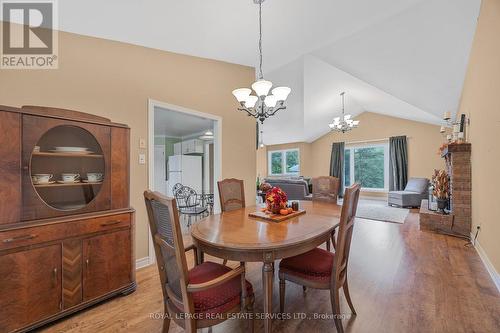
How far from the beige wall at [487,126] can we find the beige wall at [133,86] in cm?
313

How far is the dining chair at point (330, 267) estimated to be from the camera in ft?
4.95

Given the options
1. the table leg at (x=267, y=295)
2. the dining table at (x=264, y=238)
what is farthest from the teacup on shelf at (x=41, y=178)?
the table leg at (x=267, y=295)

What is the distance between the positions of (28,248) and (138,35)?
225cm

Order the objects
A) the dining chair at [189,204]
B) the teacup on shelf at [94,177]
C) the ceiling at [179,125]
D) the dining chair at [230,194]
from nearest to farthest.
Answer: the teacup on shelf at [94,177] → the dining chair at [230,194] → the dining chair at [189,204] → the ceiling at [179,125]

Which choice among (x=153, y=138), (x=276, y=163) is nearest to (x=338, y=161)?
(x=276, y=163)

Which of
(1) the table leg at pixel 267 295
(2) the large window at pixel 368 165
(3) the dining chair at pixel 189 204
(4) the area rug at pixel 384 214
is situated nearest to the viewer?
(1) the table leg at pixel 267 295

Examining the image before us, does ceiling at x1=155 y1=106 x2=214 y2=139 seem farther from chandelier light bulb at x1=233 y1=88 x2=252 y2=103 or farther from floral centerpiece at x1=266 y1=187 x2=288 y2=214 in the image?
floral centerpiece at x1=266 y1=187 x2=288 y2=214

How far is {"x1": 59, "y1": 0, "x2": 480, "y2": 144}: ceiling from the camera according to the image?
7.29 ft

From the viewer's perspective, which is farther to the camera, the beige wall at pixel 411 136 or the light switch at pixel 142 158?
the beige wall at pixel 411 136

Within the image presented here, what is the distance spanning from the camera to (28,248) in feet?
5.04

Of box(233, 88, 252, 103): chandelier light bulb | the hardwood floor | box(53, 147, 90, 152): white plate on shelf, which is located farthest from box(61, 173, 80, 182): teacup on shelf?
box(233, 88, 252, 103): chandelier light bulb

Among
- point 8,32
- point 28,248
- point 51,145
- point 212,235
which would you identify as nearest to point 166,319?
point 212,235

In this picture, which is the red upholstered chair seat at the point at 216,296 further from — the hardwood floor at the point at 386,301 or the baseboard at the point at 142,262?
the baseboard at the point at 142,262

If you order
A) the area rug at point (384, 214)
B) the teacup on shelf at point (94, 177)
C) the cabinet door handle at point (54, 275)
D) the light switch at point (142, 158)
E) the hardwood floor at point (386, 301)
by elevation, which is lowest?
the hardwood floor at point (386, 301)
